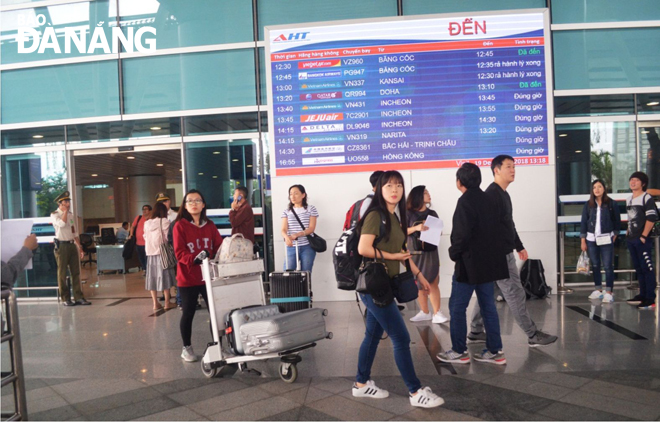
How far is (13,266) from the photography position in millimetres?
2971

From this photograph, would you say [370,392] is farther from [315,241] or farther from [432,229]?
[315,241]

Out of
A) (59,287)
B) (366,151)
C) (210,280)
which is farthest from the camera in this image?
(59,287)

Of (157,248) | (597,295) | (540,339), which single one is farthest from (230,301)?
(597,295)

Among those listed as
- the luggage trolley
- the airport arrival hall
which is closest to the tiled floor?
the airport arrival hall

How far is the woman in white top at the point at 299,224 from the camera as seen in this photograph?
7098 millimetres

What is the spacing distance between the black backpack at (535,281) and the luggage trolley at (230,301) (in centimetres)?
406

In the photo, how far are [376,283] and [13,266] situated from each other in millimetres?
2141

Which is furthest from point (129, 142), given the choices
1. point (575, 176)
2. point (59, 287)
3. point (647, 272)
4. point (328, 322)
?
point (647, 272)

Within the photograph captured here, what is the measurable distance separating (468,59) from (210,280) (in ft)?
17.6

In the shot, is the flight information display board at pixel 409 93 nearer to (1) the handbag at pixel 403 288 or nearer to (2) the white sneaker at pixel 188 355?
(2) the white sneaker at pixel 188 355

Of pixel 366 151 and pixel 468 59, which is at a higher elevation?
pixel 468 59

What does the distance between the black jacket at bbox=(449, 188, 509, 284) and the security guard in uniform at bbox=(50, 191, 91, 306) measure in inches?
259

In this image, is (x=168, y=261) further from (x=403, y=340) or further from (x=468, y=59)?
(x=468, y=59)

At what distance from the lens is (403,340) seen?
3.62 meters
